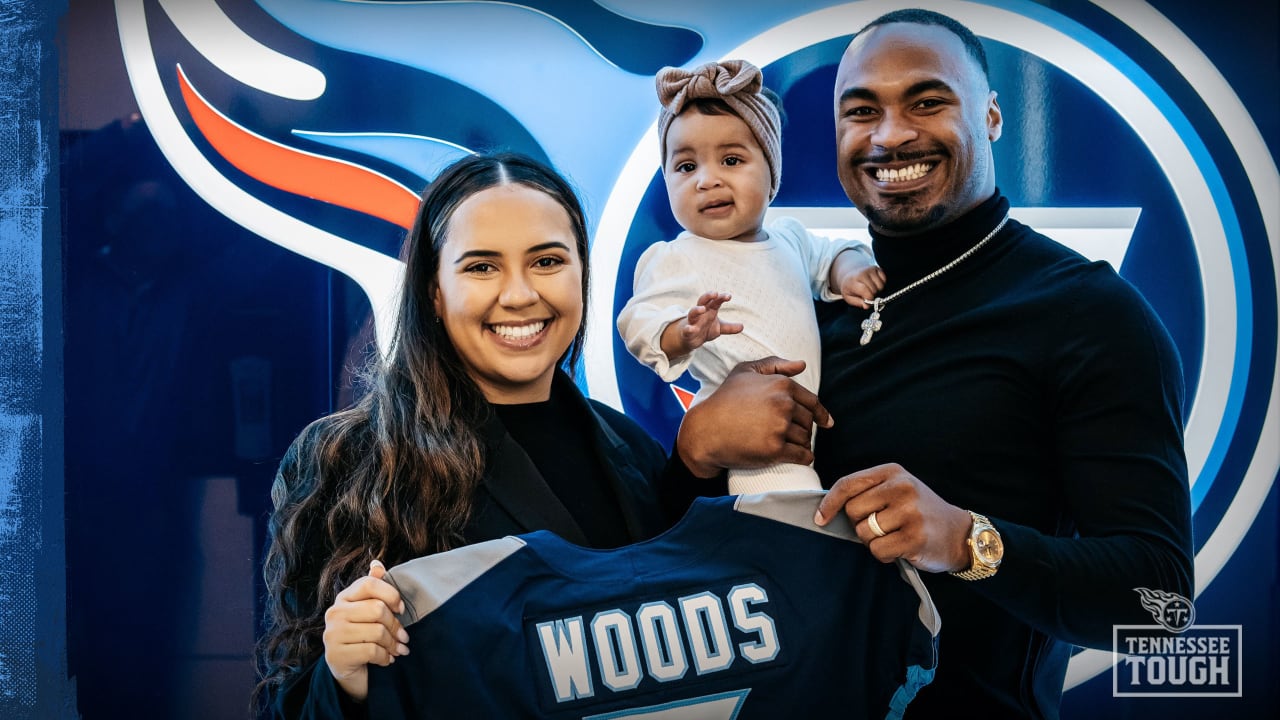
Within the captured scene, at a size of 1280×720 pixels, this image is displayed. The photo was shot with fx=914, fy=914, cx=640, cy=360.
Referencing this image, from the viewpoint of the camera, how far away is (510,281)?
5.18ft

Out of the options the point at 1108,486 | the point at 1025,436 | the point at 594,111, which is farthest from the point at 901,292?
the point at 594,111

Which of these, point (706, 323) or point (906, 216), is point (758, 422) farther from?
point (906, 216)

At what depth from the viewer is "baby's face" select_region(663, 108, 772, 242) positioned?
6.37ft

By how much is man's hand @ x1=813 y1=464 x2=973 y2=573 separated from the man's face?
636 mm

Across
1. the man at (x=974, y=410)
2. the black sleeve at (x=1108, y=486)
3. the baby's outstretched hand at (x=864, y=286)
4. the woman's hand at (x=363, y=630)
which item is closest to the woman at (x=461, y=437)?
the woman's hand at (x=363, y=630)

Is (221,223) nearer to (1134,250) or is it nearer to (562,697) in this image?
(562,697)

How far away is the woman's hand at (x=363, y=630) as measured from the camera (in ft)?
4.02

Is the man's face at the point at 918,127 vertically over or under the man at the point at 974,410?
over

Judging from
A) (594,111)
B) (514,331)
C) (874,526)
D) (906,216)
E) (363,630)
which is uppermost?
(594,111)

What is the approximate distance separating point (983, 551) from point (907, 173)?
0.76 metres

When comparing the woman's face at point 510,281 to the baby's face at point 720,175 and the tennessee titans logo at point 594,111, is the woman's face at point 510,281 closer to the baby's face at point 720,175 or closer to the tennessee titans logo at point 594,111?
the baby's face at point 720,175

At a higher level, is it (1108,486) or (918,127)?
(918,127)

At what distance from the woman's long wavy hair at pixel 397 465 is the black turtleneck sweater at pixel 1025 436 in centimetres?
67

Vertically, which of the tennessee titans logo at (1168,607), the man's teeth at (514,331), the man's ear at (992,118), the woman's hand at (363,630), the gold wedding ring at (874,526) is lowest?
the tennessee titans logo at (1168,607)
